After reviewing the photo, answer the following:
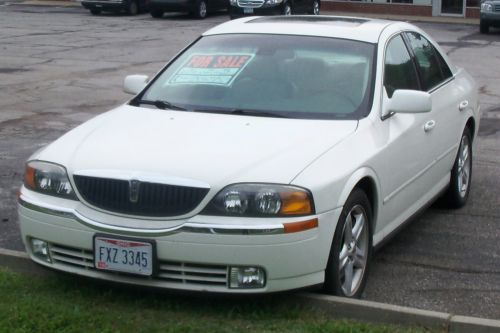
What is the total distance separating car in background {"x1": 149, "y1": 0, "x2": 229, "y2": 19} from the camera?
100 feet

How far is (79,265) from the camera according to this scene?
16.6 feet

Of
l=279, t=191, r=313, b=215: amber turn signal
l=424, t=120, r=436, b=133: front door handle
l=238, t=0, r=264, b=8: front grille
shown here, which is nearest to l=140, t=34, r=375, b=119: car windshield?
l=424, t=120, r=436, b=133: front door handle

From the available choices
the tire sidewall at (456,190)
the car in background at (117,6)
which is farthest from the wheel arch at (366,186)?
the car in background at (117,6)

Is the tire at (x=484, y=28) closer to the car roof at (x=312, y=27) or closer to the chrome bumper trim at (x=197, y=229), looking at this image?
the car roof at (x=312, y=27)

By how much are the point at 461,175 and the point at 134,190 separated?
138 inches

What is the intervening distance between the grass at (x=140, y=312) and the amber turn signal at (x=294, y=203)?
1.84 ft

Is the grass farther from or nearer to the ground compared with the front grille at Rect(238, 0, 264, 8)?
farther from the ground

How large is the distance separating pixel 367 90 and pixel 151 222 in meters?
1.84

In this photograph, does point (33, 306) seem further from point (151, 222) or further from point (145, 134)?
point (145, 134)

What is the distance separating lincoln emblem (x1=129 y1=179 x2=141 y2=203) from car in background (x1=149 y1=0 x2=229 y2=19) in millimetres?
26212

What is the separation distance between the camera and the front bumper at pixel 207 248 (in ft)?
15.4

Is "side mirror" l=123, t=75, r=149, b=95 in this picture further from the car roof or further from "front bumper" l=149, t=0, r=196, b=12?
"front bumper" l=149, t=0, r=196, b=12

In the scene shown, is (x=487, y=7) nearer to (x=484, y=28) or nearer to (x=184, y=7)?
(x=484, y=28)

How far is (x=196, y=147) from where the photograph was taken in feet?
16.9
